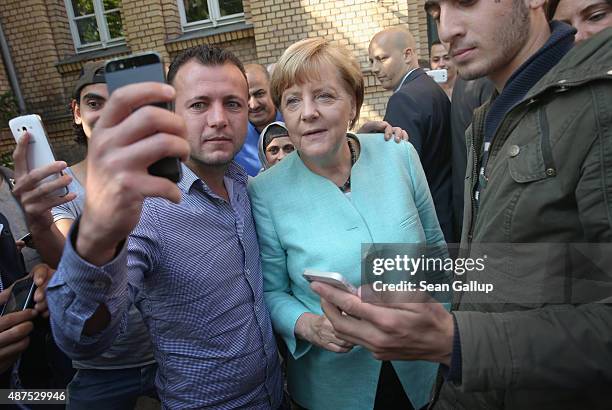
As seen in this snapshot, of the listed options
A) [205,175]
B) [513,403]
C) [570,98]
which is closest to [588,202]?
[570,98]

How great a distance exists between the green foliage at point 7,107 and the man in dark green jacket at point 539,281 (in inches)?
306

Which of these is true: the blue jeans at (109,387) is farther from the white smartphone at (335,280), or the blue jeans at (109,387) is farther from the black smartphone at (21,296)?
the white smartphone at (335,280)

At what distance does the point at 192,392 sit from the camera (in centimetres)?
146

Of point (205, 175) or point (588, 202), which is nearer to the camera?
point (588, 202)

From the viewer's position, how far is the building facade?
581 cm

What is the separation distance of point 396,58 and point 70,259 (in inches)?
151

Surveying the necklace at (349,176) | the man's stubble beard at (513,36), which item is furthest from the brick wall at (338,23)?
the man's stubble beard at (513,36)

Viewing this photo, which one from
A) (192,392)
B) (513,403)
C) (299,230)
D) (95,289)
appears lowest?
(192,392)

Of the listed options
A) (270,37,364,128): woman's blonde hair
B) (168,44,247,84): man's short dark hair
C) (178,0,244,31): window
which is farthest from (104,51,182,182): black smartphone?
(178,0,244,31): window


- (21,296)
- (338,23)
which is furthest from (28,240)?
(338,23)

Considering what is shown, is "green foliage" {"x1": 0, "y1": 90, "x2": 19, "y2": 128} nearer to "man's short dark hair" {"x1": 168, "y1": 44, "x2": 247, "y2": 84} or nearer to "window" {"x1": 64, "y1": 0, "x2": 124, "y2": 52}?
"window" {"x1": 64, "y1": 0, "x2": 124, "y2": 52}

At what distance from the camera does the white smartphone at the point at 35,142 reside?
1628 mm

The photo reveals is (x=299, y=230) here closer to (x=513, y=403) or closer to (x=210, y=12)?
(x=513, y=403)

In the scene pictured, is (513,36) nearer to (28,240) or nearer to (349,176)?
(349,176)
